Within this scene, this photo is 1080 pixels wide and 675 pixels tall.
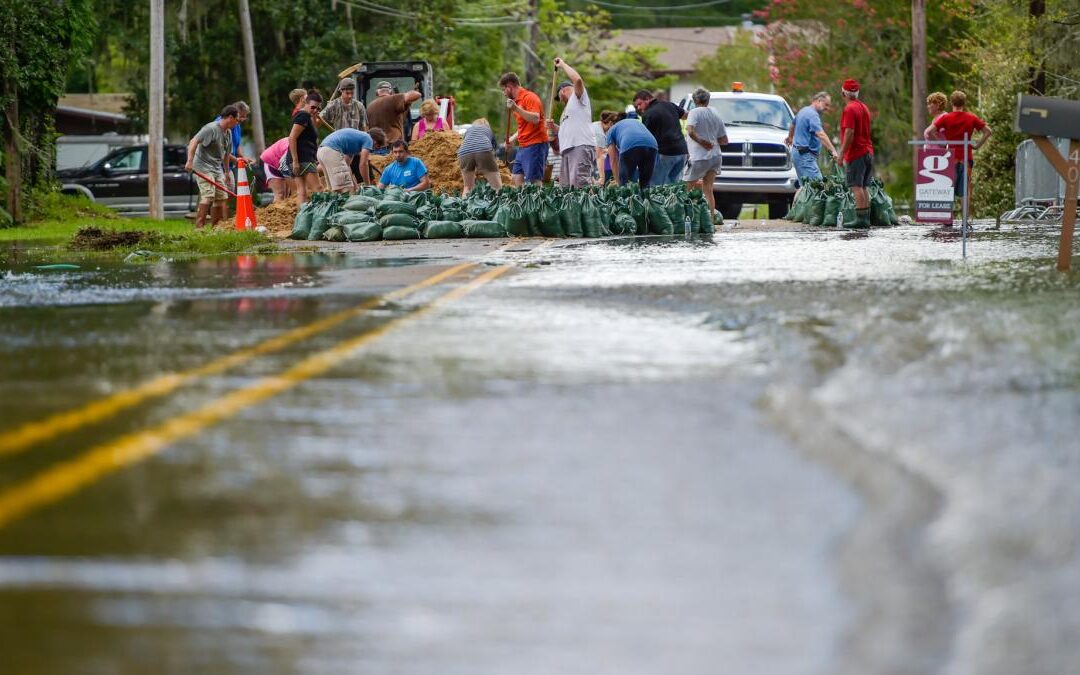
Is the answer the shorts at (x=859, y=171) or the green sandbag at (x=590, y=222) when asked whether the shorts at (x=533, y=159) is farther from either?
the shorts at (x=859, y=171)

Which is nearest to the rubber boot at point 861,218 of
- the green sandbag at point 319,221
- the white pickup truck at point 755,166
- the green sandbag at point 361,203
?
the white pickup truck at point 755,166

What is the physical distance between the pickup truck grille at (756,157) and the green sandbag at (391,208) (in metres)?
9.34

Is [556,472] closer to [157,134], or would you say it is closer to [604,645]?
[604,645]

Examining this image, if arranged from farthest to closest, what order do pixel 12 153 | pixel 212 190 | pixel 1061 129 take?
pixel 12 153 → pixel 212 190 → pixel 1061 129

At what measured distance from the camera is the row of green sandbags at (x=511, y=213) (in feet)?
71.5

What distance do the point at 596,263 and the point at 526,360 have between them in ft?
24.6

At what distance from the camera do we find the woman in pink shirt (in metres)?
26.2

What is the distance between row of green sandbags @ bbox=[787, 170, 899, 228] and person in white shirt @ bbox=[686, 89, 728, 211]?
1.61m

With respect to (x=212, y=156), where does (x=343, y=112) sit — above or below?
above

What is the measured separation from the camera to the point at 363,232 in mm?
21703

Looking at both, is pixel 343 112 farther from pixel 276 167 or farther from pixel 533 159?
pixel 533 159

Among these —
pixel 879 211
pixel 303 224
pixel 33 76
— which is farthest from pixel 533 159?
pixel 33 76

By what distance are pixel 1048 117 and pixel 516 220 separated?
29.9 feet

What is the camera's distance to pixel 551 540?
4.96 meters
